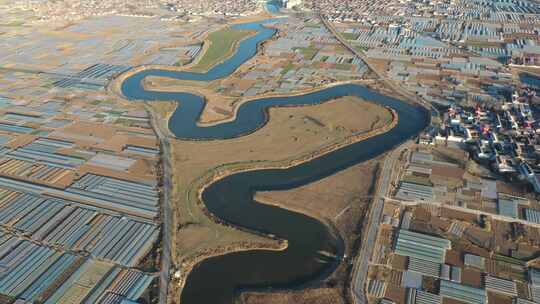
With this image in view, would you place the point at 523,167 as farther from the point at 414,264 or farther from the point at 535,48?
the point at 535,48

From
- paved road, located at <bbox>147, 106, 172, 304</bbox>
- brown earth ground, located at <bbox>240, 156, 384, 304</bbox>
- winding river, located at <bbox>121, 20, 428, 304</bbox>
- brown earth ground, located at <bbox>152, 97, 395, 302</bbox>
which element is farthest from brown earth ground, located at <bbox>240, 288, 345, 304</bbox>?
paved road, located at <bbox>147, 106, 172, 304</bbox>

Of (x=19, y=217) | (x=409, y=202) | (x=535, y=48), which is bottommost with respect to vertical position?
(x=19, y=217)

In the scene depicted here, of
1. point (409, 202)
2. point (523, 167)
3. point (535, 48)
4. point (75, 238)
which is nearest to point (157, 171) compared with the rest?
point (75, 238)

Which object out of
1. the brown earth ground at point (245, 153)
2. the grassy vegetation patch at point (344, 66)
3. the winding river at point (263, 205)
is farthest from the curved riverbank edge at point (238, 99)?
the grassy vegetation patch at point (344, 66)

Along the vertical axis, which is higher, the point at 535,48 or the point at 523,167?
the point at 535,48

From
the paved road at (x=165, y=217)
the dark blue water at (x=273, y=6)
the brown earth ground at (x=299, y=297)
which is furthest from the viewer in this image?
the dark blue water at (x=273, y=6)

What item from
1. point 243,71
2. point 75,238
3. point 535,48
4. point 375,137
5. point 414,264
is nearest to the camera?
point 414,264

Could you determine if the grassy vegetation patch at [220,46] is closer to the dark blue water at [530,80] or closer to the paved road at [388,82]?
the paved road at [388,82]

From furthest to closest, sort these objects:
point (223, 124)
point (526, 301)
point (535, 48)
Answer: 1. point (535, 48)
2. point (223, 124)
3. point (526, 301)
